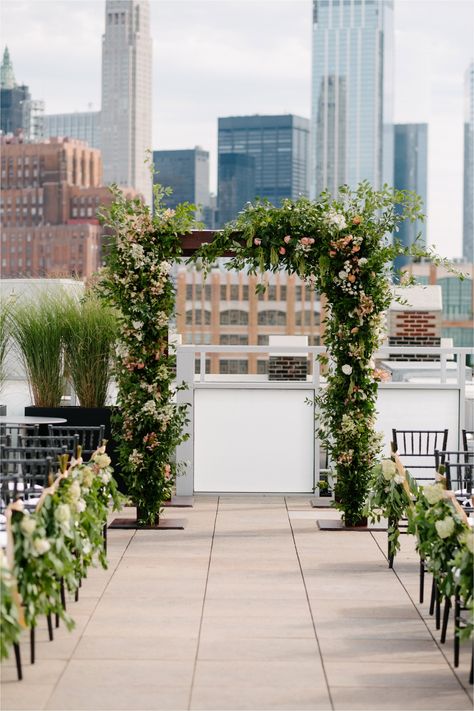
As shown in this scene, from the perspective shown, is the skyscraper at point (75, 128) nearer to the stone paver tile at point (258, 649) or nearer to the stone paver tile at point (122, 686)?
the stone paver tile at point (258, 649)

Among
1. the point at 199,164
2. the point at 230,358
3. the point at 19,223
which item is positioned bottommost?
the point at 230,358

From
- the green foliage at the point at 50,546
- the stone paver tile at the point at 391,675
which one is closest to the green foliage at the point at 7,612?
the green foliage at the point at 50,546

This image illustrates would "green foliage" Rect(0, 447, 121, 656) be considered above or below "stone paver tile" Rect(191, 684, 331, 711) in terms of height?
above

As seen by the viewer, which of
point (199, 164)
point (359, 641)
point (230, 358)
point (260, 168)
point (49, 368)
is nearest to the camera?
point (359, 641)

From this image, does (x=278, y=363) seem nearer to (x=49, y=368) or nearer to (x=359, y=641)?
(x=49, y=368)

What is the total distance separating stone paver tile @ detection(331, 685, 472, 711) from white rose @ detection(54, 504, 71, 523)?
1349mm

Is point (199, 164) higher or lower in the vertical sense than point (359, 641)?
higher

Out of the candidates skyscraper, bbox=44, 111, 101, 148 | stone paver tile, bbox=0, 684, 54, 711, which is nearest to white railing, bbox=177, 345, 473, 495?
stone paver tile, bbox=0, 684, 54, 711

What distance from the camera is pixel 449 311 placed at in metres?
111

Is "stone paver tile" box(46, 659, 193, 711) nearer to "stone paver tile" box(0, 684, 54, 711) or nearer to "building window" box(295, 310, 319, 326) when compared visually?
"stone paver tile" box(0, 684, 54, 711)

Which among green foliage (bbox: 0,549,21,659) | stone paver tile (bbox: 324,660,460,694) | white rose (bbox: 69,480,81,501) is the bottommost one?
stone paver tile (bbox: 324,660,460,694)

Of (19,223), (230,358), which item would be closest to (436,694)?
(230,358)

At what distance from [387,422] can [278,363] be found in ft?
5.77

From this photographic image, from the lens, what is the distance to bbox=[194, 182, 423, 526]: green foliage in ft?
28.6
